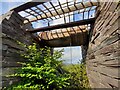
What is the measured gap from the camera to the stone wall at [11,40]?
454 cm

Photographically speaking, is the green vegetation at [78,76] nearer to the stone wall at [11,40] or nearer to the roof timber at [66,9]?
the stone wall at [11,40]

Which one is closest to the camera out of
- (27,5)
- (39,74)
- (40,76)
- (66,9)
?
(40,76)

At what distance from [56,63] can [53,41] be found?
182 centimetres

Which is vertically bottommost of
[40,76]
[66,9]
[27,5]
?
[40,76]

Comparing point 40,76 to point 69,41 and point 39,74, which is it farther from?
point 69,41

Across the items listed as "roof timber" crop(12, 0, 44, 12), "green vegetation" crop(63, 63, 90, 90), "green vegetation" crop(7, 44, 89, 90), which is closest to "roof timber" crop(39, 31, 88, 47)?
"green vegetation" crop(63, 63, 90, 90)

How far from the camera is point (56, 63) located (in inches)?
206

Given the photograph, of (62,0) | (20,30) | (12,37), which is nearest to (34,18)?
(20,30)

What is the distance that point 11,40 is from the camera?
5070 mm

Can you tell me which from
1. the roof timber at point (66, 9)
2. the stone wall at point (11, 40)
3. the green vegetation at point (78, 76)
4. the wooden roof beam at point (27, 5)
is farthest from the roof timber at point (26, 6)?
the green vegetation at point (78, 76)

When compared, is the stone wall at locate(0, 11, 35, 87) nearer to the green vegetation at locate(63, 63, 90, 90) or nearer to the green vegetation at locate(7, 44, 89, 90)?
the green vegetation at locate(7, 44, 89, 90)

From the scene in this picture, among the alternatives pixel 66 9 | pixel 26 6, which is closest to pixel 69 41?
pixel 66 9

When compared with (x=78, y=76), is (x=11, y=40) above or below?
above

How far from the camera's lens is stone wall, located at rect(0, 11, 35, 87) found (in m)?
4.54
